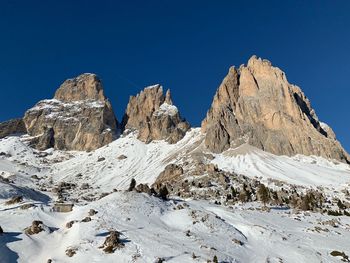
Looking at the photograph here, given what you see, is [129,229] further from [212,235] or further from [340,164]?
[340,164]

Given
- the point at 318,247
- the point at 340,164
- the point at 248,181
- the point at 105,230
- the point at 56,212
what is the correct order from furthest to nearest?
the point at 340,164
the point at 248,181
the point at 56,212
the point at 318,247
the point at 105,230

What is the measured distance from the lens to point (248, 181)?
495ft

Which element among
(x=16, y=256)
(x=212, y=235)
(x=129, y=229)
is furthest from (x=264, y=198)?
(x=16, y=256)

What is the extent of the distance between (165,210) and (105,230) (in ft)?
50.7

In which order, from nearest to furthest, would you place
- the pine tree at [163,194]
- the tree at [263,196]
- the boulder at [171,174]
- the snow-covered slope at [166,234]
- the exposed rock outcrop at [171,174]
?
the snow-covered slope at [166,234], the pine tree at [163,194], the tree at [263,196], the boulder at [171,174], the exposed rock outcrop at [171,174]

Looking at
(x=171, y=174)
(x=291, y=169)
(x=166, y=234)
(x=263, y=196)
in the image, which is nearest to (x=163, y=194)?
A: (x=166, y=234)

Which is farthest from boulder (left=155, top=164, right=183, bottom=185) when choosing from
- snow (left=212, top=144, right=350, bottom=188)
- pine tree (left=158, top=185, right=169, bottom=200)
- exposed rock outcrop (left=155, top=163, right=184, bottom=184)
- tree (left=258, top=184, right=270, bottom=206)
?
pine tree (left=158, top=185, right=169, bottom=200)

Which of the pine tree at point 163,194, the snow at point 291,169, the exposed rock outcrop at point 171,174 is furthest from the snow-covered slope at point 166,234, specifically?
the exposed rock outcrop at point 171,174

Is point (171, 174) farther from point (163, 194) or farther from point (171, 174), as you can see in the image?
point (163, 194)

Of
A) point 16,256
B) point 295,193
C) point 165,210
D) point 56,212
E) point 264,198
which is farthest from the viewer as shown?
point 295,193

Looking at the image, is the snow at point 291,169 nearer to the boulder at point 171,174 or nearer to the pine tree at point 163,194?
the boulder at point 171,174

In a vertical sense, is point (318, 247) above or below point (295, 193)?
below

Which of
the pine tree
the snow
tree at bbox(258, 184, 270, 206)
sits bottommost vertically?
the pine tree

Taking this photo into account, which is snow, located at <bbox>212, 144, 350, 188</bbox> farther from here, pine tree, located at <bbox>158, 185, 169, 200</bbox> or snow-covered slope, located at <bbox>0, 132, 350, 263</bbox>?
snow-covered slope, located at <bbox>0, 132, 350, 263</bbox>
